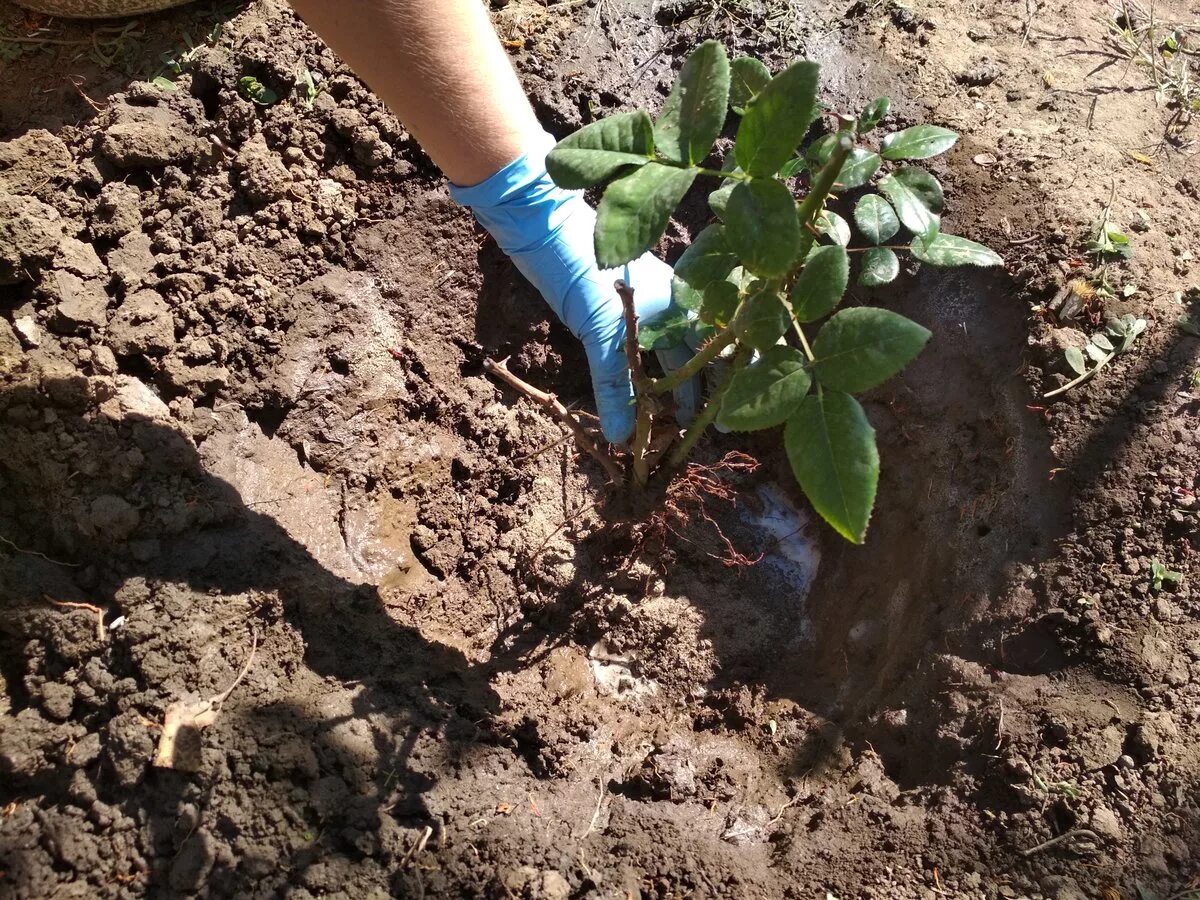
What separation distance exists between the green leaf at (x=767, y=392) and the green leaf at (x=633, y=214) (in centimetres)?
24

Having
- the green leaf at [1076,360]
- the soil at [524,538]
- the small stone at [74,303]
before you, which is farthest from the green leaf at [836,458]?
the small stone at [74,303]

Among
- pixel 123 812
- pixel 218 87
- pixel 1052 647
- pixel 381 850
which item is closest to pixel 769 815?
pixel 1052 647

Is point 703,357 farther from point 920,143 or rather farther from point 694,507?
point 694,507

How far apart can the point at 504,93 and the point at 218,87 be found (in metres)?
0.88

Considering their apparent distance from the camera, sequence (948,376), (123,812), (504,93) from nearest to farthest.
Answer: (123,812) → (504,93) → (948,376)

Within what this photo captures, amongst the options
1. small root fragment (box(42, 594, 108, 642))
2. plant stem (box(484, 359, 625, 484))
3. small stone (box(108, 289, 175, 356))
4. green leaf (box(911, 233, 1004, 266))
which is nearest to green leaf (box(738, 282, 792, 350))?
green leaf (box(911, 233, 1004, 266))

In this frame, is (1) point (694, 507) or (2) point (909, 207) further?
(1) point (694, 507)

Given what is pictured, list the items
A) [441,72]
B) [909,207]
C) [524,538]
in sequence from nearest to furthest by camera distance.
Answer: [909,207], [441,72], [524,538]

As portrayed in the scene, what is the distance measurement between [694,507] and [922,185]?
110 cm

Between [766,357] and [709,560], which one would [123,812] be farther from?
[709,560]

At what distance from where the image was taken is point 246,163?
6.79ft

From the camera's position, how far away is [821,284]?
1149 mm

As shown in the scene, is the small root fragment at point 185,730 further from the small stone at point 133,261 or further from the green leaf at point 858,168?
the green leaf at point 858,168

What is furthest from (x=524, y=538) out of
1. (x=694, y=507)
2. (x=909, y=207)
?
(x=909, y=207)
